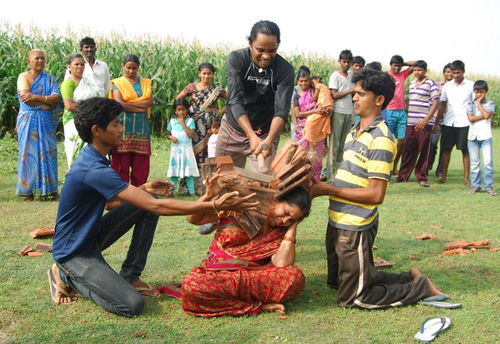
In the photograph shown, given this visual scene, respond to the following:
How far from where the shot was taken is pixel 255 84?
5.39 m

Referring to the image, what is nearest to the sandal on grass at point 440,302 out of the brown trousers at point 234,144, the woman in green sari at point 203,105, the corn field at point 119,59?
the brown trousers at point 234,144

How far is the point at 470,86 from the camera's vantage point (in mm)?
10500

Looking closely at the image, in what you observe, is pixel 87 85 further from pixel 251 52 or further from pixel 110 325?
pixel 110 325

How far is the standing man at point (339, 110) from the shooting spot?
10.7m

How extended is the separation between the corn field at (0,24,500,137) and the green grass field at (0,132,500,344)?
22.6 ft

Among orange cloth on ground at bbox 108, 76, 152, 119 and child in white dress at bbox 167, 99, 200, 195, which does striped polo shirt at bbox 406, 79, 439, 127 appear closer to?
child in white dress at bbox 167, 99, 200, 195

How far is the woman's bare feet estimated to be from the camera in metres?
4.23

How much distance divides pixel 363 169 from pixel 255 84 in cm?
155

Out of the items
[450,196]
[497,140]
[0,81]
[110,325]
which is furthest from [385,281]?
[497,140]

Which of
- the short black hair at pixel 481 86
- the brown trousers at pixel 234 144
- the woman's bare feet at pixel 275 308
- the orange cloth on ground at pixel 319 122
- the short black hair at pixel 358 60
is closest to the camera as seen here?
the woman's bare feet at pixel 275 308

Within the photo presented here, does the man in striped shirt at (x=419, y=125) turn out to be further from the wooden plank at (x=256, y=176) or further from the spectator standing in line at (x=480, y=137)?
the wooden plank at (x=256, y=176)

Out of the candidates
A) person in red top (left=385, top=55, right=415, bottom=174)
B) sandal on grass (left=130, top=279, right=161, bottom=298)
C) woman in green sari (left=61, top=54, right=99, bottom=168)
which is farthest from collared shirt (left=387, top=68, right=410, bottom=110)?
sandal on grass (left=130, top=279, right=161, bottom=298)

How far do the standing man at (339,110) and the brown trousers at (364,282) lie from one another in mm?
6320

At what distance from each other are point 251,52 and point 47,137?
166 inches
